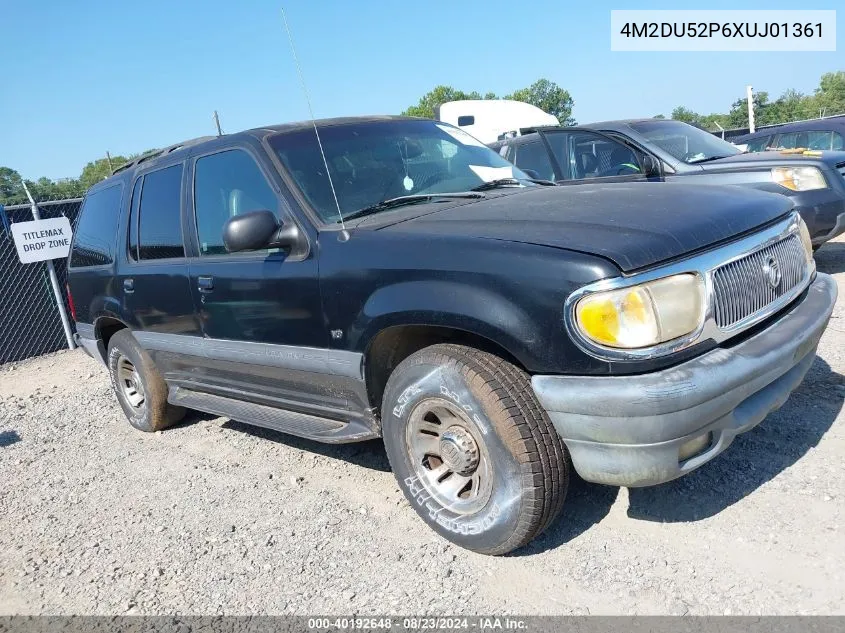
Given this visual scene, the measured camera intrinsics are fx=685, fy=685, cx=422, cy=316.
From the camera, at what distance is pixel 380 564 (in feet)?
9.69

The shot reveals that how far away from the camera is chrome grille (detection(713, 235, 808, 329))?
2.54 meters

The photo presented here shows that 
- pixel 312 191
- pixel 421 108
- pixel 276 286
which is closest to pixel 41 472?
pixel 276 286

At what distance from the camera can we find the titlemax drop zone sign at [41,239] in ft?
27.8

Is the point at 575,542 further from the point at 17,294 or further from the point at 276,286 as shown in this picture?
the point at 17,294

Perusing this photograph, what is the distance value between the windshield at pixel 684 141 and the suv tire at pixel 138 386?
528cm

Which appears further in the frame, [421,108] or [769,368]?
[421,108]

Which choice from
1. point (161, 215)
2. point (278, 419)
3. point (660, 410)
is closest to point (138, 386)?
point (161, 215)

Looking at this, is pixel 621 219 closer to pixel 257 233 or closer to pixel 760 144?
pixel 257 233

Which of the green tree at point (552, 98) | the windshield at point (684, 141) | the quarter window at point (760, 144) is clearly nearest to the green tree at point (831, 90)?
the green tree at point (552, 98)

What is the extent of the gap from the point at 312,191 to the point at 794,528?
8.56 feet

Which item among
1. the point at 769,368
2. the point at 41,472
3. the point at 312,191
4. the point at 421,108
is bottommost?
the point at 41,472

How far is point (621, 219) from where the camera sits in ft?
8.76

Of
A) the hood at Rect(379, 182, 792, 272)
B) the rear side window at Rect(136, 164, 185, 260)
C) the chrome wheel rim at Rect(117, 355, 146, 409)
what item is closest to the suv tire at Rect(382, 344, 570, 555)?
the hood at Rect(379, 182, 792, 272)

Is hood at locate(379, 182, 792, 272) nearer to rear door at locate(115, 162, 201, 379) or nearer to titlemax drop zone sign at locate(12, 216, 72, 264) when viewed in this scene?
rear door at locate(115, 162, 201, 379)
